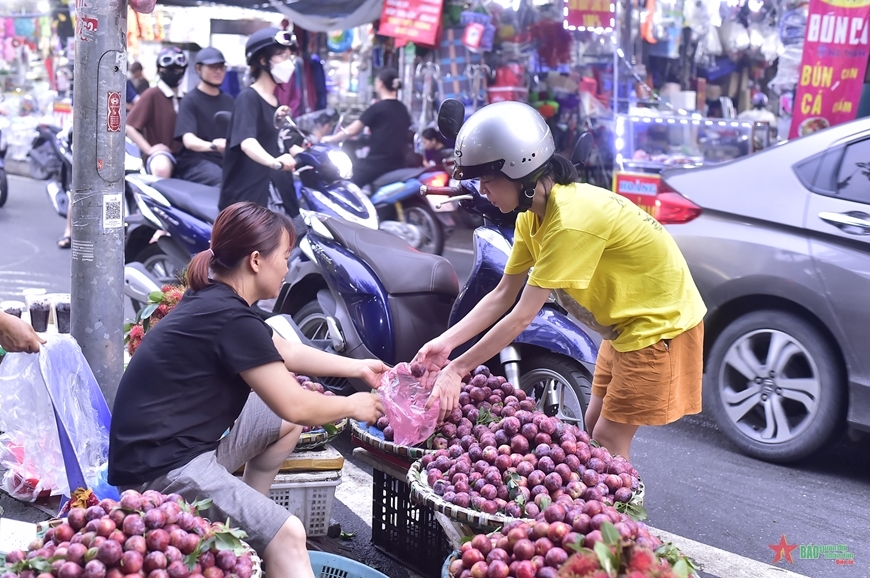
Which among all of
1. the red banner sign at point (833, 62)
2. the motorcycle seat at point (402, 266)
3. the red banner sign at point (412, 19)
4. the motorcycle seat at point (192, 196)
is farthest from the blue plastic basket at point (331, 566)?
the red banner sign at point (412, 19)

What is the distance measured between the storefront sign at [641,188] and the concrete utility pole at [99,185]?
5565mm

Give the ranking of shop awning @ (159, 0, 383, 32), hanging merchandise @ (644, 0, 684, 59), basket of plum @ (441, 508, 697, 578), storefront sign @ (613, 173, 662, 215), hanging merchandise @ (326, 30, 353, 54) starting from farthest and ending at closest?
1. hanging merchandise @ (326, 30, 353, 54)
2. shop awning @ (159, 0, 383, 32)
3. hanging merchandise @ (644, 0, 684, 59)
4. storefront sign @ (613, 173, 662, 215)
5. basket of plum @ (441, 508, 697, 578)

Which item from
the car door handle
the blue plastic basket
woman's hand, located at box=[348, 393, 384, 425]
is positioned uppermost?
the car door handle

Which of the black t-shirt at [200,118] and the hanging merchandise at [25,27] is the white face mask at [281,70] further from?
the hanging merchandise at [25,27]

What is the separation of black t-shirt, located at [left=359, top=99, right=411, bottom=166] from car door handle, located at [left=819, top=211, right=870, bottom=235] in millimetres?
5587

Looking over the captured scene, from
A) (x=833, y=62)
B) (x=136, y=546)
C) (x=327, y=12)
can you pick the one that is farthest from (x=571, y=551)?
(x=327, y=12)

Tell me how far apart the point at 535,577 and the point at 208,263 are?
4.68ft

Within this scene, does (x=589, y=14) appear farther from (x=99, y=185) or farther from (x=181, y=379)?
(x=181, y=379)

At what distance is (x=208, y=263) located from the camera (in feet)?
9.67

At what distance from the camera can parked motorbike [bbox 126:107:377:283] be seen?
6316mm

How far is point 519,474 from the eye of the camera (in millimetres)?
2971

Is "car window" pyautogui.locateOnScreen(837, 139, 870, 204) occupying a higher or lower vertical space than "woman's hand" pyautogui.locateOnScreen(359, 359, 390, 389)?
higher

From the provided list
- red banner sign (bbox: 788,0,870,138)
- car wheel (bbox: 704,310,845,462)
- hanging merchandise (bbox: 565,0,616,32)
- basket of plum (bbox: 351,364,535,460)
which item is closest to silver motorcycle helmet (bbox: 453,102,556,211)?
basket of plum (bbox: 351,364,535,460)

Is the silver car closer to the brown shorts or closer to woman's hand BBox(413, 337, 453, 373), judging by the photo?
the brown shorts
